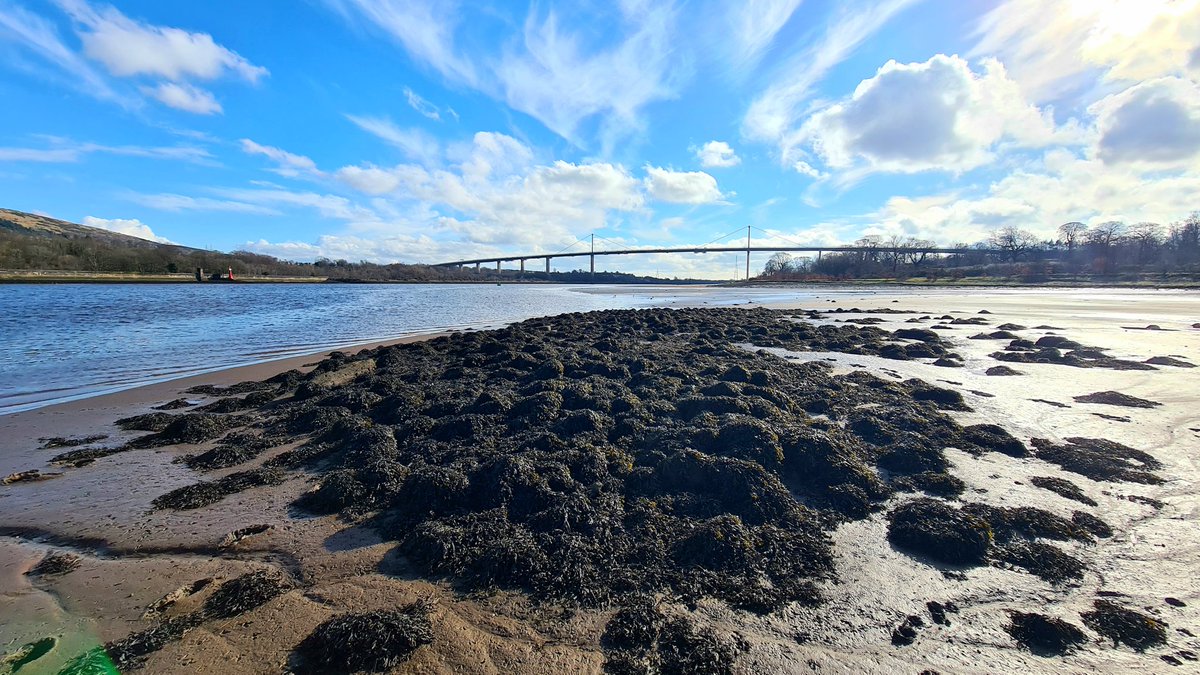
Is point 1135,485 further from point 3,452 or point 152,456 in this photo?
point 3,452

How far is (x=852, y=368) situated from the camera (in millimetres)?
10617

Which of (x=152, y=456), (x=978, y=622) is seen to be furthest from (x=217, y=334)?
(x=978, y=622)

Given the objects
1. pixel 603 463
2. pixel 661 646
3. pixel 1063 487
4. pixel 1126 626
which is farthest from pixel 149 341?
pixel 1063 487

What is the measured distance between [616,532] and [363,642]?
190 centimetres

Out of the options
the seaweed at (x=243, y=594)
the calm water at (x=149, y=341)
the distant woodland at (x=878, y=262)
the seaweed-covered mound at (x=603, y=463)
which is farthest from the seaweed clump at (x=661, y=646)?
the distant woodland at (x=878, y=262)

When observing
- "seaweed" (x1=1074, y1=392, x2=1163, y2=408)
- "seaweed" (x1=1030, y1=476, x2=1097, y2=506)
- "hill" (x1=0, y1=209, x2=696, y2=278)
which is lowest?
"seaweed" (x1=1030, y1=476, x2=1097, y2=506)

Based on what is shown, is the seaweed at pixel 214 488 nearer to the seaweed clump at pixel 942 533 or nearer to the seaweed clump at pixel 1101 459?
the seaweed clump at pixel 942 533

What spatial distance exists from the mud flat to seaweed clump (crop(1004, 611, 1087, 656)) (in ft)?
0.05

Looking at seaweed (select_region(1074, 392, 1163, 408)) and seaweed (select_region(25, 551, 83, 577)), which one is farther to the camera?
seaweed (select_region(1074, 392, 1163, 408))

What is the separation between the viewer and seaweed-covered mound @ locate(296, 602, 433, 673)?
260cm

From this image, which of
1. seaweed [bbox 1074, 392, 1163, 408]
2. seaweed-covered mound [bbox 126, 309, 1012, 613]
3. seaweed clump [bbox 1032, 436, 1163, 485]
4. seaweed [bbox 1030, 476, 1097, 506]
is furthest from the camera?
seaweed [bbox 1074, 392, 1163, 408]

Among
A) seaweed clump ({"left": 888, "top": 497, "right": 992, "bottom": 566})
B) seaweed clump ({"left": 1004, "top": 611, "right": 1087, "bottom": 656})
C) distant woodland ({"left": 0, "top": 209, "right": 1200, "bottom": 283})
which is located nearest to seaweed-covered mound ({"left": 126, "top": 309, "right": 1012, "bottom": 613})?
seaweed clump ({"left": 888, "top": 497, "right": 992, "bottom": 566})

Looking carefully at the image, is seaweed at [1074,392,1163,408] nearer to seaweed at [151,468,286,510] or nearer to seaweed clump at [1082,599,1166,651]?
seaweed clump at [1082,599,1166,651]

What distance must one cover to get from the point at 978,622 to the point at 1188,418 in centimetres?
678
